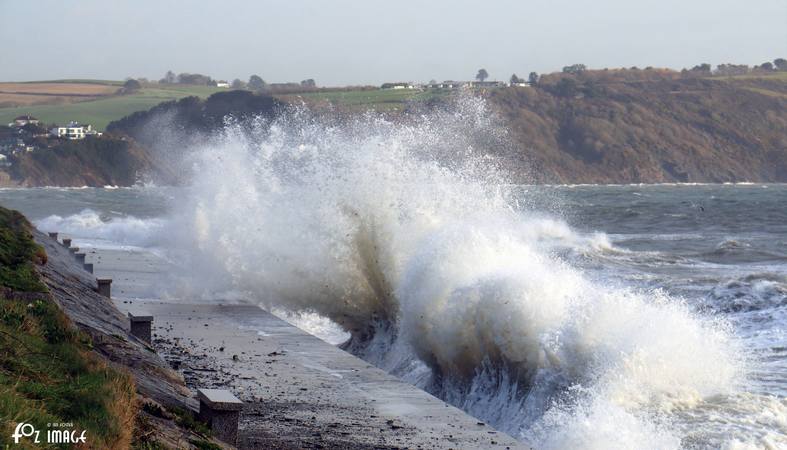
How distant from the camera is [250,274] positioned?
857 inches

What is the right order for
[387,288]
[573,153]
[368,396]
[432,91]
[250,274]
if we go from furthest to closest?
[573,153] → [432,91] → [250,274] → [387,288] → [368,396]

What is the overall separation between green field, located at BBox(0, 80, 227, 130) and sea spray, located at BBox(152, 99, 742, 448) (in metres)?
116

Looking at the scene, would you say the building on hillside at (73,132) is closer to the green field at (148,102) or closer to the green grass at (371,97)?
the green field at (148,102)

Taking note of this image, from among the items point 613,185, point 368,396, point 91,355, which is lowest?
point 613,185

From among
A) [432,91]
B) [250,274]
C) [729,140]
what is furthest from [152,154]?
[250,274]

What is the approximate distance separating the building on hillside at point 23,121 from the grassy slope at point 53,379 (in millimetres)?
135057

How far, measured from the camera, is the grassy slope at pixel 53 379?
19.1ft

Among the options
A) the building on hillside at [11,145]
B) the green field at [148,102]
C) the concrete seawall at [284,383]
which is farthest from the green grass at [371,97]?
the concrete seawall at [284,383]

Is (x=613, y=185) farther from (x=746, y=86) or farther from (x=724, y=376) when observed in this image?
(x=724, y=376)

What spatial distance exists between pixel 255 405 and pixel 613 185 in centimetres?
11212

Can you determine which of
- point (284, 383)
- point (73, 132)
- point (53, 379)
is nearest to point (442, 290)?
point (284, 383)

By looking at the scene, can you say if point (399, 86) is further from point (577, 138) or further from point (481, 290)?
point (481, 290)

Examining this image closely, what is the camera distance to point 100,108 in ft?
479

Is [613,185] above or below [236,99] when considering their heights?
below
